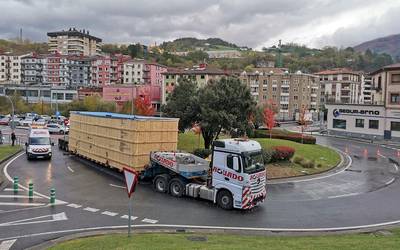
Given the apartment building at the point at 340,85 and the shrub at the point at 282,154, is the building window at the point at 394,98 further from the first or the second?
the apartment building at the point at 340,85

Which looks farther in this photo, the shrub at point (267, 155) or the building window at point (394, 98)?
the building window at point (394, 98)

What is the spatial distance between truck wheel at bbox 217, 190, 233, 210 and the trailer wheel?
12.4 feet

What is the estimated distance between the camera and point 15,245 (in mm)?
13961

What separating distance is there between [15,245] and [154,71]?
405ft

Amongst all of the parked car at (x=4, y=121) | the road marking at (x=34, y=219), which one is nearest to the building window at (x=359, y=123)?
the road marking at (x=34, y=219)

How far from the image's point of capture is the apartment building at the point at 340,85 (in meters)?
144

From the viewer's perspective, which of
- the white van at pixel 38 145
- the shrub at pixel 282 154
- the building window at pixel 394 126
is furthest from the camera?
the building window at pixel 394 126

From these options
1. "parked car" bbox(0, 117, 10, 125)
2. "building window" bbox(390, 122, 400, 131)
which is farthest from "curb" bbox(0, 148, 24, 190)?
"building window" bbox(390, 122, 400, 131)

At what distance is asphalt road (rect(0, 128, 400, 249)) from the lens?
55.8ft

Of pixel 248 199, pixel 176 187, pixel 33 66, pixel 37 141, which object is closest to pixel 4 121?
pixel 37 141

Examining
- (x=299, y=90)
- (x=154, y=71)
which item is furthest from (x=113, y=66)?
(x=299, y=90)

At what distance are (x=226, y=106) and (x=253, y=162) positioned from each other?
46.3 ft

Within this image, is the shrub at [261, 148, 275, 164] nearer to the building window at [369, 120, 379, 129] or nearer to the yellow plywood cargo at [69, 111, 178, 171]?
the yellow plywood cargo at [69, 111, 178, 171]

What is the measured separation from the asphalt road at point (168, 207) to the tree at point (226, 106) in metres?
7.83
